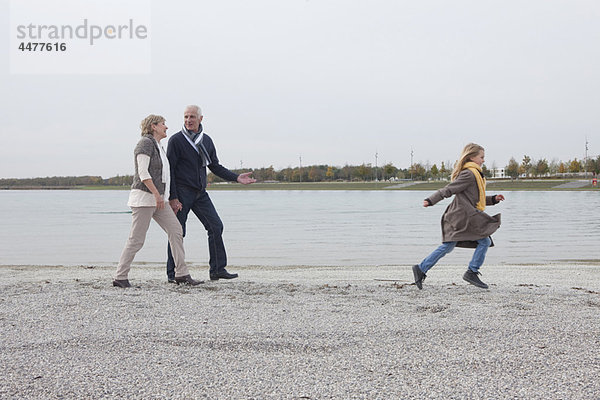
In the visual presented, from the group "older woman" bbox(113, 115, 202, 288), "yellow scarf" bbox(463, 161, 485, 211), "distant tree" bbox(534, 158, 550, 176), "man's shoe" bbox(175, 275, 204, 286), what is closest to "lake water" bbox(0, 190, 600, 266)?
"man's shoe" bbox(175, 275, 204, 286)

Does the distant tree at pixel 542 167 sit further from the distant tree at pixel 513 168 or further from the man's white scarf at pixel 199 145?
the man's white scarf at pixel 199 145

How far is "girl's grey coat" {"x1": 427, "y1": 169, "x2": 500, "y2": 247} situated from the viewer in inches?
241

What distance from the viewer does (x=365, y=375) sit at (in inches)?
133

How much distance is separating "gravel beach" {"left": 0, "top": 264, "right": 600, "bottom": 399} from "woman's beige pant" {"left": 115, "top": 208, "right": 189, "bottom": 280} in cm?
32

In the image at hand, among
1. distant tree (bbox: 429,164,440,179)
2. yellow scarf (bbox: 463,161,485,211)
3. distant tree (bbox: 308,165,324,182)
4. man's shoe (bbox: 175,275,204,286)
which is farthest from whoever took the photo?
distant tree (bbox: 308,165,324,182)

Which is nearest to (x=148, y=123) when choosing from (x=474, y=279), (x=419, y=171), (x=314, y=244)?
(x=474, y=279)

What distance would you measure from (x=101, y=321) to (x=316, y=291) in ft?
7.78

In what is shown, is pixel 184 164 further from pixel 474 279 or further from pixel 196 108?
pixel 474 279

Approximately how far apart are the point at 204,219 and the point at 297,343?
10.9ft

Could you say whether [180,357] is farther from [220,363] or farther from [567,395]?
[567,395]

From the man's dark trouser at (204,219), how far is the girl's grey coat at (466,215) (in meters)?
2.74

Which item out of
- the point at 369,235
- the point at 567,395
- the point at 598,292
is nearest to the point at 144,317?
the point at 567,395

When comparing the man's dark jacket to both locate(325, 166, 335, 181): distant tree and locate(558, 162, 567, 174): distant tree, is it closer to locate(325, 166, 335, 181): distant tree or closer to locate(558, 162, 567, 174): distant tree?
locate(558, 162, 567, 174): distant tree

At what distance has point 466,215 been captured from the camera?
20.2 ft
